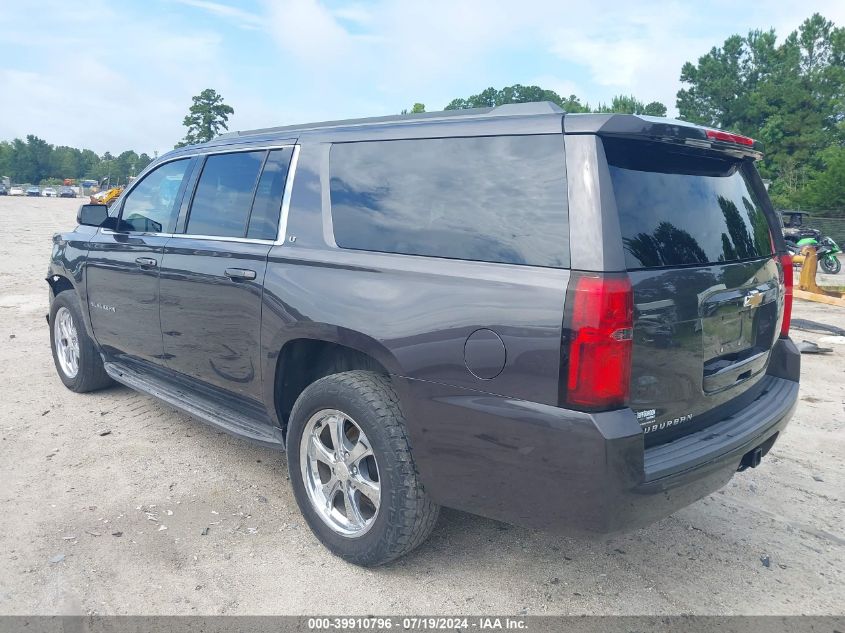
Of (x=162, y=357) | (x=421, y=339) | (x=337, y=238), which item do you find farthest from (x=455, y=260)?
(x=162, y=357)

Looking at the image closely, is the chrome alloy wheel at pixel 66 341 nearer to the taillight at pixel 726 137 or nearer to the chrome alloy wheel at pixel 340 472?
the chrome alloy wheel at pixel 340 472

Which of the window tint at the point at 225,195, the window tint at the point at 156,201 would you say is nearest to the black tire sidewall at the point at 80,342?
the window tint at the point at 156,201

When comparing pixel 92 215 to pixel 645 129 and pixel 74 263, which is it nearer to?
pixel 74 263

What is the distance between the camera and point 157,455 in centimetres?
422

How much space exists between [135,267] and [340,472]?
2215mm

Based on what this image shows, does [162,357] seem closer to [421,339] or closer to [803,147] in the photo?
[421,339]

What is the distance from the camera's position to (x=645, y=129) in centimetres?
243

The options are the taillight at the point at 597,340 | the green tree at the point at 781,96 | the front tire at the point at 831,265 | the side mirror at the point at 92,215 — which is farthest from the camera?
the green tree at the point at 781,96

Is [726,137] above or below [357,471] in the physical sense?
above

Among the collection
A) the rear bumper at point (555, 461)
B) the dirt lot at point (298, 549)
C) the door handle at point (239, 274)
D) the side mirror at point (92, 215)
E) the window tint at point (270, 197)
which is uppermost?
the window tint at point (270, 197)

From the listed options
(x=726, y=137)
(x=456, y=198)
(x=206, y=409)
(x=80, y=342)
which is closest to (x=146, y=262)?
(x=206, y=409)

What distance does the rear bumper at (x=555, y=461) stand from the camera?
2.28 metres

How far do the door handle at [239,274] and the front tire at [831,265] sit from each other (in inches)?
641

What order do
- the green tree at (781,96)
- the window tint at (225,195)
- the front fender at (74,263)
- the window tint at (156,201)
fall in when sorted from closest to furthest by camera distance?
the window tint at (225,195)
the window tint at (156,201)
the front fender at (74,263)
the green tree at (781,96)
